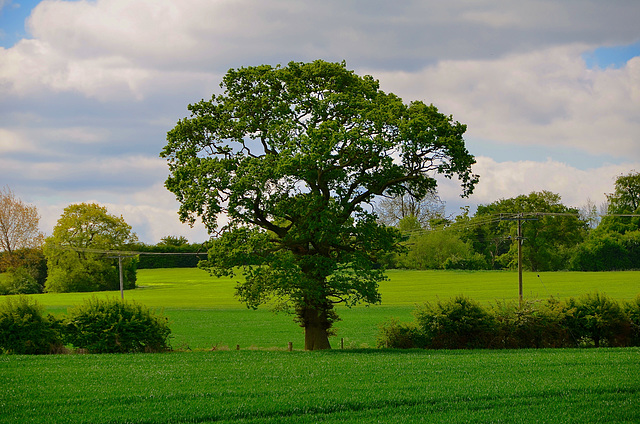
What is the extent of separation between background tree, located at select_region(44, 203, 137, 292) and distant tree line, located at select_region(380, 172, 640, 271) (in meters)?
37.6

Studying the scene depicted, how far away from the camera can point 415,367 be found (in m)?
14.9

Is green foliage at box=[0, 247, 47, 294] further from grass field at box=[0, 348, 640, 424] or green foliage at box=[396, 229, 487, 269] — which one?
grass field at box=[0, 348, 640, 424]

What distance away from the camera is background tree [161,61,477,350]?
21125mm

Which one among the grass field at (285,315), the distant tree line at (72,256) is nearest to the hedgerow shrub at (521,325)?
the grass field at (285,315)

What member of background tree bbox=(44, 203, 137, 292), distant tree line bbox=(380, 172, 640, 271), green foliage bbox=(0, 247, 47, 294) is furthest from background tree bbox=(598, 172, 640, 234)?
green foliage bbox=(0, 247, 47, 294)

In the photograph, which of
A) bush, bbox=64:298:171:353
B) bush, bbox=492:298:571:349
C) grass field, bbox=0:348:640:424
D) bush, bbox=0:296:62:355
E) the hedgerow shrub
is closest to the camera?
grass field, bbox=0:348:640:424

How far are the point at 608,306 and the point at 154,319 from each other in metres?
17.4

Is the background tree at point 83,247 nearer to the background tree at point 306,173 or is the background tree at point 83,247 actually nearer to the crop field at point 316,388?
the background tree at point 306,173

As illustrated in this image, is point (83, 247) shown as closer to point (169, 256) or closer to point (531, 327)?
point (169, 256)

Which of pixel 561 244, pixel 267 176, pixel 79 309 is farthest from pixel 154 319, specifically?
pixel 561 244

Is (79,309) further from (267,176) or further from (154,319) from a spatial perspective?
(267,176)

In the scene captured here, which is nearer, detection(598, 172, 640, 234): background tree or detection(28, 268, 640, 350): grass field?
detection(28, 268, 640, 350): grass field

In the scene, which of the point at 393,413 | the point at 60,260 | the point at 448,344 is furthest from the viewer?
the point at 60,260

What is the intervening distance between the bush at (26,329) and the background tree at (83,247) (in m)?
51.4
